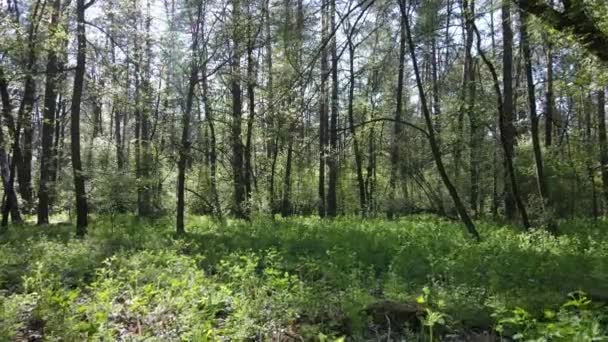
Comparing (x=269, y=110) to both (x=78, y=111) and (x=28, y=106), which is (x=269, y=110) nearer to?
(x=78, y=111)

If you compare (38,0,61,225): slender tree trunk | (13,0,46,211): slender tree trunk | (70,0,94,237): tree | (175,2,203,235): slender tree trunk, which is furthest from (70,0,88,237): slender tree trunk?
(175,2,203,235): slender tree trunk

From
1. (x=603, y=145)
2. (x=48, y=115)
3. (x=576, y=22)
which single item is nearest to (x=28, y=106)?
(x=48, y=115)

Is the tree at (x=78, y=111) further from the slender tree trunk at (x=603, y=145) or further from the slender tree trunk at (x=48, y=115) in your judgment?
the slender tree trunk at (x=603, y=145)

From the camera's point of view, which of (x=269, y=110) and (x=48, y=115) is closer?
(x=269, y=110)

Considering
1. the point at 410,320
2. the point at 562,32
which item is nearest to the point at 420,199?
the point at 562,32

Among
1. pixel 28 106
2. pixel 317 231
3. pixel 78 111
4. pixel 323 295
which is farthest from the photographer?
pixel 28 106

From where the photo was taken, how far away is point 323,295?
15.7ft

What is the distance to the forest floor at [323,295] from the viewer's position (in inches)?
147

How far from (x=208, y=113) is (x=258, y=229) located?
4.58 metres

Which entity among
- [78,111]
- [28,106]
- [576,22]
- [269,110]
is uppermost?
[28,106]

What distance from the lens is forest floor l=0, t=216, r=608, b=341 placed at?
12.3ft

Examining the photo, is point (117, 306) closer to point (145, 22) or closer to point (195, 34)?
point (195, 34)

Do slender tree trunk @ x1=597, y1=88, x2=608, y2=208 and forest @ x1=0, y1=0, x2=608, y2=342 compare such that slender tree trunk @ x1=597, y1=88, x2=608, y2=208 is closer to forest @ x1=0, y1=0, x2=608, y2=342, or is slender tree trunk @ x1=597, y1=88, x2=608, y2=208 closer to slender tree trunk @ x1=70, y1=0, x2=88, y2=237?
forest @ x1=0, y1=0, x2=608, y2=342

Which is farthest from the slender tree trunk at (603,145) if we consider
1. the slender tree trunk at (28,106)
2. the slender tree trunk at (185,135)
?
the slender tree trunk at (28,106)
